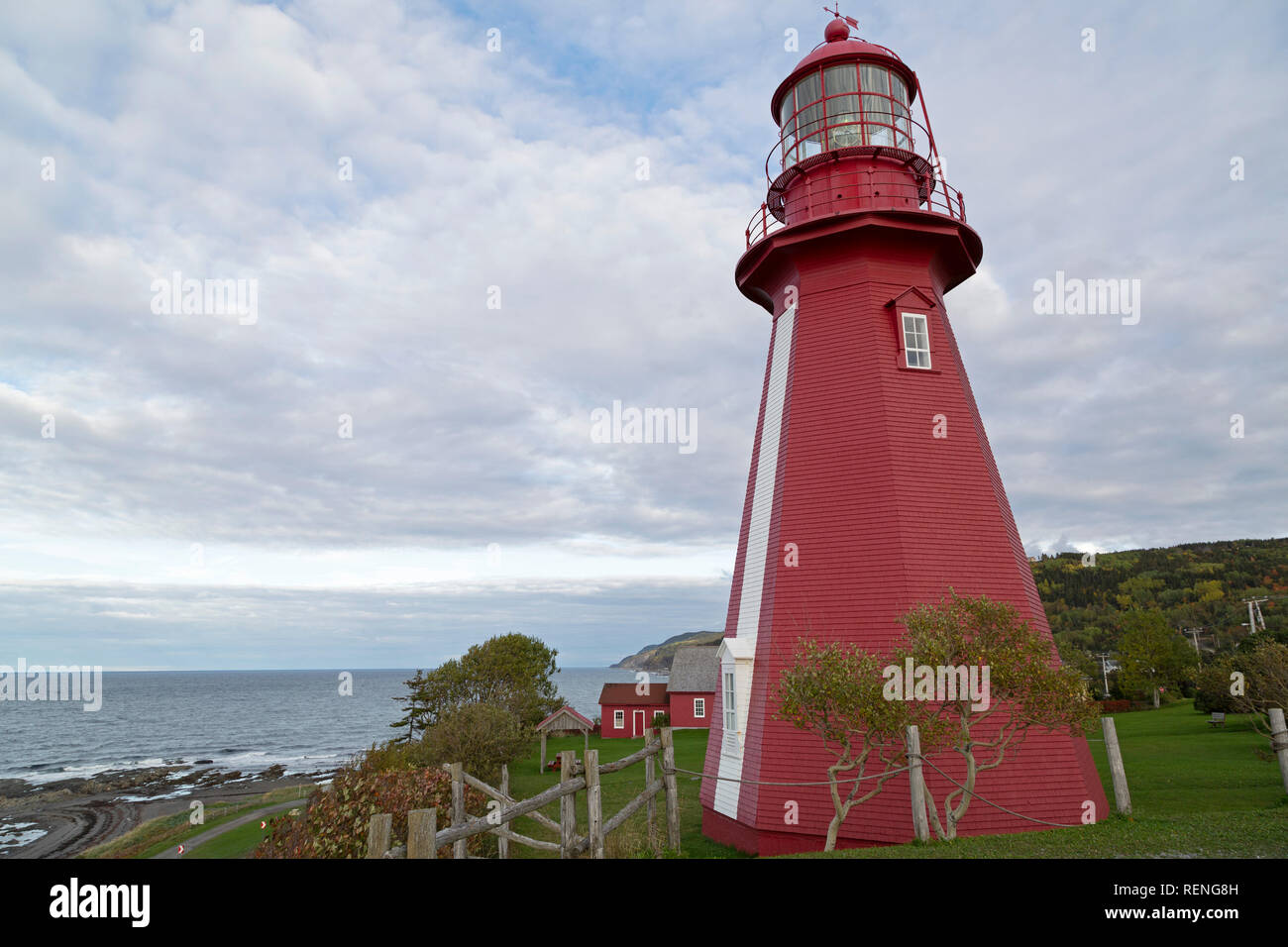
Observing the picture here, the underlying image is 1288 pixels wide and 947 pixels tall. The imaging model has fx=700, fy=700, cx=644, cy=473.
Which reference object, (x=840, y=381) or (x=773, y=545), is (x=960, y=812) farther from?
(x=840, y=381)

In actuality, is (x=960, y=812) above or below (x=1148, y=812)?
above

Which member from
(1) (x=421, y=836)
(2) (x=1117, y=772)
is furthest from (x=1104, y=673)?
(1) (x=421, y=836)

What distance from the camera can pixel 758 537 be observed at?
15102 millimetres

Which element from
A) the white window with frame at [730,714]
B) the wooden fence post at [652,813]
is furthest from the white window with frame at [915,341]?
the wooden fence post at [652,813]

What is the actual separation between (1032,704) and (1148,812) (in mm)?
4999

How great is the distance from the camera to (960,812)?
9.97 m

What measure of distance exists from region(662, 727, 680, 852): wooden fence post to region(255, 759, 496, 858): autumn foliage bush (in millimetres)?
5861

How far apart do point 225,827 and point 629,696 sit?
2282 cm

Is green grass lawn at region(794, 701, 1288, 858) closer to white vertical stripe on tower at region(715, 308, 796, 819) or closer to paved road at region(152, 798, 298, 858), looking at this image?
white vertical stripe on tower at region(715, 308, 796, 819)

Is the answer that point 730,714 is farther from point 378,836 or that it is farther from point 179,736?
point 179,736

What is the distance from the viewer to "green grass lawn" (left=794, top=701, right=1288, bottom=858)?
792 centimetres

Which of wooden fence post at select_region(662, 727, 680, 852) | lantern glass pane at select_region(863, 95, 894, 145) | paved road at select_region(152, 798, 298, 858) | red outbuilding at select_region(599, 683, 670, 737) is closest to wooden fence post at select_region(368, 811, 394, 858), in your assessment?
wooden fence post at select_region(662, 727, 680, 852)
